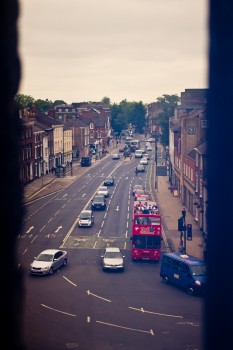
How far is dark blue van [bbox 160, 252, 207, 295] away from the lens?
2264 centimetres

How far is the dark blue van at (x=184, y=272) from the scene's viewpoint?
22.6 metres

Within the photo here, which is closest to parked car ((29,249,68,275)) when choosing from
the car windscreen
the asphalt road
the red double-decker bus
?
the asphalt road

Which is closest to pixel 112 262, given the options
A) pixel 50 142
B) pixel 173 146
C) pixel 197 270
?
pixel 197 270

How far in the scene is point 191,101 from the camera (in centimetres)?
7419

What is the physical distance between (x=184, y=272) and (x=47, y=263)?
22.7 feet

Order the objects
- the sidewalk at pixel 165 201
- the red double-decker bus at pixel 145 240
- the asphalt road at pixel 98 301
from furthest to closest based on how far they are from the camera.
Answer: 1. the sidewalk at pixel 165 201
2. the red double-decker bus at pixel 145 240
3. the asphalt road at pixel 98 301

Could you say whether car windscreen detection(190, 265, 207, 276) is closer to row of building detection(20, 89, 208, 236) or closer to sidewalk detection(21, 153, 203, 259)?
row of building detection(20, 89, 208, 236)

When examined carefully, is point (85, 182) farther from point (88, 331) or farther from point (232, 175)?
point (232, 175)

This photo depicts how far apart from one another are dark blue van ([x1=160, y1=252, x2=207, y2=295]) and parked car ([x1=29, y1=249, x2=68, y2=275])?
5.39 m

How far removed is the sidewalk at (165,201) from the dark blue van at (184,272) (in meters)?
4.10

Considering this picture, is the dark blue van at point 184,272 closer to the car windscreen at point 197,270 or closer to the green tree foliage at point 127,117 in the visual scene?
the car windscreen at point 197,270

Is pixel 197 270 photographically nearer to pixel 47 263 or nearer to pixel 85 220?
pixel 47 263

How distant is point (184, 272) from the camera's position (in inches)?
929

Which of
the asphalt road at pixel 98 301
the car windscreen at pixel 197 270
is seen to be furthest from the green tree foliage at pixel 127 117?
the car windscreen at pixel 197 270
